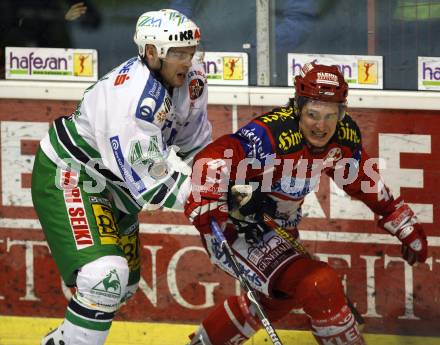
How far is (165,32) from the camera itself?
553 cm

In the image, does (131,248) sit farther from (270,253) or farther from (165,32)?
(165,32)

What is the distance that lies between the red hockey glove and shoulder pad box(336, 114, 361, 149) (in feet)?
1.25

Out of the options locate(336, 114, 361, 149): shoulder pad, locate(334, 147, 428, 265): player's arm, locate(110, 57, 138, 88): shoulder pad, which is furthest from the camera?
locate(334, 147, 428, 265): player's arm

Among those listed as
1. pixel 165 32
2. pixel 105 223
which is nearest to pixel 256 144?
pixel 165 32

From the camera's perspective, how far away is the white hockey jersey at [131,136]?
17.8ft

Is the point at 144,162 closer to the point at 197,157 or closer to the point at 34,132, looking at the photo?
the point at 197,157

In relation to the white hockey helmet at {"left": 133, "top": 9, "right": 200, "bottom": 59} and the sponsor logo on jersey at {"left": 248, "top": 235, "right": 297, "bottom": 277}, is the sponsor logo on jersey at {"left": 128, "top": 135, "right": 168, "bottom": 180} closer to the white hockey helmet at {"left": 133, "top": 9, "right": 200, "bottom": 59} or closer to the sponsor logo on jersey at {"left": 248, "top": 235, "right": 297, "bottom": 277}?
the white hockey helmet at {"left": 133, "top": 9, "right": 200, "bottom": 59}

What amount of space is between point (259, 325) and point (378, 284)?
0.78m

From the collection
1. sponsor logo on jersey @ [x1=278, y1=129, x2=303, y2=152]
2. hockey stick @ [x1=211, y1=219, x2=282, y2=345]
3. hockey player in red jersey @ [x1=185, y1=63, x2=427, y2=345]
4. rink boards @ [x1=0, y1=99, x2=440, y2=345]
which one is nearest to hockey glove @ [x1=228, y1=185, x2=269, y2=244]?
hockey player in red jersey @ [x1=185, y1=63, x2=427, y2=345]

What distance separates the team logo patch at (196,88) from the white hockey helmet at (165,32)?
0.83 ft

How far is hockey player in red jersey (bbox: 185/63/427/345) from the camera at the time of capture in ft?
18.4

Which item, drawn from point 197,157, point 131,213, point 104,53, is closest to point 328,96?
point 197,157

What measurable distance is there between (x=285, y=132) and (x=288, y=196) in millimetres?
365

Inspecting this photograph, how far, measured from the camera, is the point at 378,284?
6.62 m
